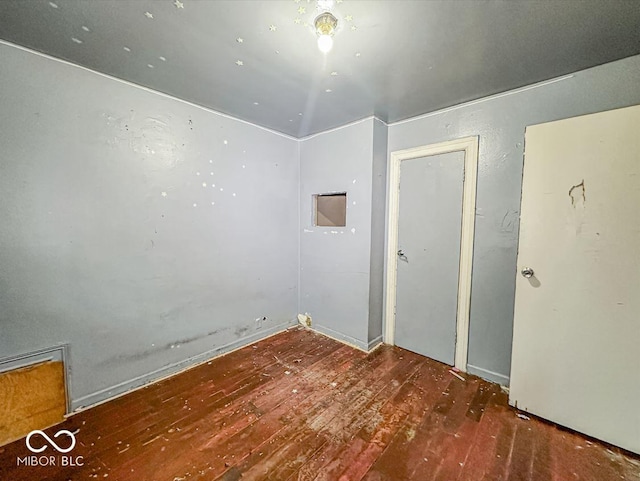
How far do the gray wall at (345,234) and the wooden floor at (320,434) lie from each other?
0.67m

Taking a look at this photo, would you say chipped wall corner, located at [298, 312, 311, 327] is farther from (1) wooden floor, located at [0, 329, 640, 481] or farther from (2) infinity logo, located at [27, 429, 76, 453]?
(2) infinity logo, located at [27, 429, 76, 453]

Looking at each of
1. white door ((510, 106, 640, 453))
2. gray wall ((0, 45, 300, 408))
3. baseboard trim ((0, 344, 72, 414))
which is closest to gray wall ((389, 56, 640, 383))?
white door ((510, 106, 640, 453))

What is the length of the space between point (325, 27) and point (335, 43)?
0.17 metres

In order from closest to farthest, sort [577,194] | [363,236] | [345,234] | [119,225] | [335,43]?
[335,43]
[577,194]
[119,225]
[363,236]
[345,234]

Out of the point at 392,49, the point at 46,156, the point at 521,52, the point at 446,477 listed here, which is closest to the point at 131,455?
the point at 446,477

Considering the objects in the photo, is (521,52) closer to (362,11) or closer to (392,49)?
(392,49)

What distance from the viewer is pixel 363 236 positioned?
254 centimetres

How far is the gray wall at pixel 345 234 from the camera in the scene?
2494 millimetres

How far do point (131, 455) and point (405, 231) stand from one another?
2.54 m

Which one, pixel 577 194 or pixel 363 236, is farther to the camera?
pixel 363 236

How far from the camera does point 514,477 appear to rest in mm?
1281

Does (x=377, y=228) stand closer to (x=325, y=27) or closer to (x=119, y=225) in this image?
(x=325, y=27)

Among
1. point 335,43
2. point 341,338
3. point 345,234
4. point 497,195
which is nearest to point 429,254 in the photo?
point 497,195

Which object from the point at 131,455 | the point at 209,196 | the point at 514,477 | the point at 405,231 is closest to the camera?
the point at 514,477
